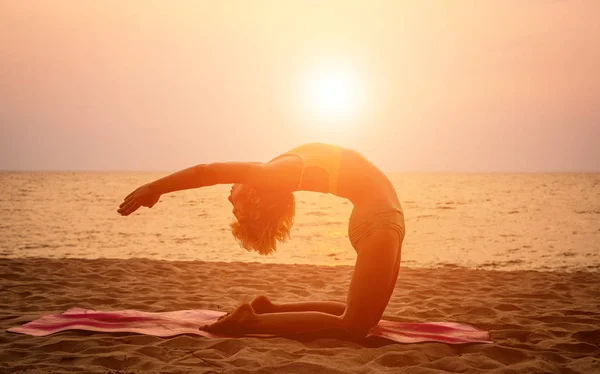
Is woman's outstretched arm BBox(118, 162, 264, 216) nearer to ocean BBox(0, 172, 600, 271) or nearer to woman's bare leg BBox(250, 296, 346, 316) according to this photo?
woman's bare leg BBox(250, 296, 346, 316)

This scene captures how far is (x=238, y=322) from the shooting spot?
4621 mm

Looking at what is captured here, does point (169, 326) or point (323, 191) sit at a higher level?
point (323, 191)

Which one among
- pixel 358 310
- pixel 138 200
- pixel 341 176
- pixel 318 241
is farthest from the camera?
pixel 318 241

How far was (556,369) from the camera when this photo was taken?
13.0ft

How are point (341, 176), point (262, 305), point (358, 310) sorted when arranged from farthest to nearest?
1. point (262, 305)
2. point (341, 176)
3. point (358, 310)

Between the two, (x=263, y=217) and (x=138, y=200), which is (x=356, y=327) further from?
(x=138, y=200)

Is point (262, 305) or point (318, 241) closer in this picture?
point (262, 305)

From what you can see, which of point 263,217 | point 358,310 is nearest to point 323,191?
point 263,217

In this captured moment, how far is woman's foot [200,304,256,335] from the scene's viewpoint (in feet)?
15.1

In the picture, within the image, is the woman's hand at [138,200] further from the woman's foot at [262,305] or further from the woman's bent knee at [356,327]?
the woman's bent knee at [356,327]

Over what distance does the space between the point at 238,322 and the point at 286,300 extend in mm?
2265

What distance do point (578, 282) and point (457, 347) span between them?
14.7 ft

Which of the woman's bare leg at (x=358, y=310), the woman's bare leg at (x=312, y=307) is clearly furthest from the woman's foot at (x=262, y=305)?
the woman's bare leg at (x=358, y=310)

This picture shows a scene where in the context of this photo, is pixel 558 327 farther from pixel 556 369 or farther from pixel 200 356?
pixel 200 356
